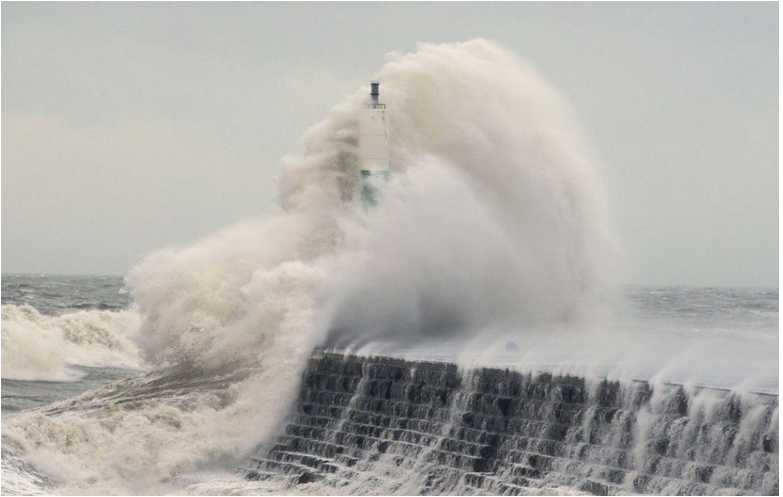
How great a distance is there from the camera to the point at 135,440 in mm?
21109

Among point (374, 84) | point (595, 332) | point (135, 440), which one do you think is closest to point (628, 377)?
point (135, 440)

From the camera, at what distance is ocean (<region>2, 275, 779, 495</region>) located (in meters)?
20.1

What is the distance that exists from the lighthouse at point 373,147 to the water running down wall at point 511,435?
5.37 meters

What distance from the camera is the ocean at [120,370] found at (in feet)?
65.8

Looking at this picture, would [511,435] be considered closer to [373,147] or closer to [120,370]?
[373,147]

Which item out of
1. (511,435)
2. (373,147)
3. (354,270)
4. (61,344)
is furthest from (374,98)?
(511,435)

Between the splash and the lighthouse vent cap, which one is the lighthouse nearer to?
the lighthouse vent cap

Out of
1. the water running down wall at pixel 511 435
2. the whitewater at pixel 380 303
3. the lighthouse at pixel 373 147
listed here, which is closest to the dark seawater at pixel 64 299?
the whitewater at pixel 380 303

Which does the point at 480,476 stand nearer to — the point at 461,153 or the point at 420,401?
the point at 420,401

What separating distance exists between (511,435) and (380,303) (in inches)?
282

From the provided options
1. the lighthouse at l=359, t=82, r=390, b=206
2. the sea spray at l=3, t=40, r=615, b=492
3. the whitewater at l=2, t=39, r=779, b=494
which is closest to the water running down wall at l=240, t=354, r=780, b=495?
the whitewater at l=2, t=39, r=779, b=494

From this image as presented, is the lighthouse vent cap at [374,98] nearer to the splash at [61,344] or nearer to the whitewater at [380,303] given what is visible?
the whitewater at [380,303]

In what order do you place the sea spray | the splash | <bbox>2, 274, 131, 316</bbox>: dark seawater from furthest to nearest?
<bbox>2, 274, 131, 316</bbox>: dark seawater < the splash < the sea spray

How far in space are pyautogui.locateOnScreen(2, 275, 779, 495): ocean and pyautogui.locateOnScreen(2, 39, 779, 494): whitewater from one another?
6 cm
